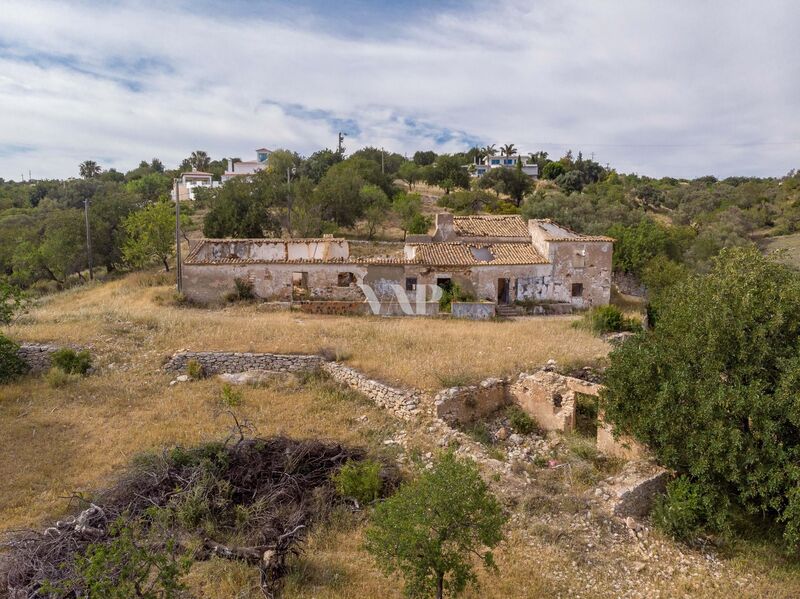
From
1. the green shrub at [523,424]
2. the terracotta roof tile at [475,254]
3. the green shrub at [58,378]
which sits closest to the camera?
the green shrub at [523,424]

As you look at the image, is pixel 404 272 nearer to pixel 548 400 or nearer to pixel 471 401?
pixel 471 401

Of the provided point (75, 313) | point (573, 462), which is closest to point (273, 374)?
point (573, 462)

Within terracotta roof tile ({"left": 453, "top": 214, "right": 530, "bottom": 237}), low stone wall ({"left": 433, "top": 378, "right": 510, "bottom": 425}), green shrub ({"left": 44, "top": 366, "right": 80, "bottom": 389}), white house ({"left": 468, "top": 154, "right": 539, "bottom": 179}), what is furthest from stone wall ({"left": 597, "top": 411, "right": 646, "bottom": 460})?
white house ({"left": 468, "top": 154, "right": 539, "bottom": 179})

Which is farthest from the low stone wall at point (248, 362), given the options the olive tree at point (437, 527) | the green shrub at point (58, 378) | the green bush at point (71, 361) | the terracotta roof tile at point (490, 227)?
the terracotta roof tile at point (490, 227)

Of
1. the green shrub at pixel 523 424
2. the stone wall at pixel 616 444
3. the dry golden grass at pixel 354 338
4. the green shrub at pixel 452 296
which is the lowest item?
the green shrub at pixel 523 424

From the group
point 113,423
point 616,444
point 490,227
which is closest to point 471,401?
point 616,444

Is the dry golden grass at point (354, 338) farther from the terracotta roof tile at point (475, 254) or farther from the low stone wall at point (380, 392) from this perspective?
the terracotta roof tile at point (475, 254)

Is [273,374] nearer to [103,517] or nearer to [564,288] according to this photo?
[103,517]
